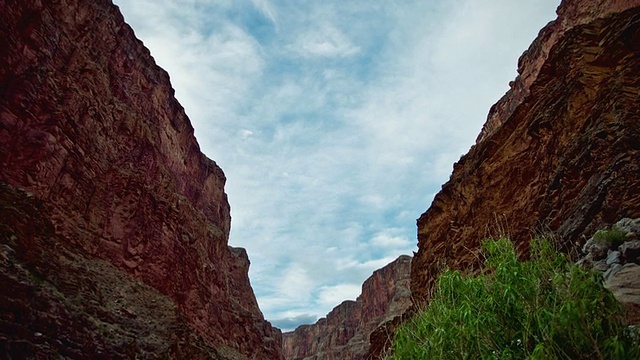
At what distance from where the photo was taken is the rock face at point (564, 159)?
1088 centimetres

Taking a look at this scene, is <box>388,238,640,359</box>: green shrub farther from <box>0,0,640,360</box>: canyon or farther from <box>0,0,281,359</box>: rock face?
<box>0,0,281,359</box>: rock face

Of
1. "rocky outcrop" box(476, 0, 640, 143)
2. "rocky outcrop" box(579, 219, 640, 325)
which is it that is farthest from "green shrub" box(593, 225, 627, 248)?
"rocky outcrop" box(476, 0, 640, 143)

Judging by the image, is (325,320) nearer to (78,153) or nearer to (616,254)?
(78,153)

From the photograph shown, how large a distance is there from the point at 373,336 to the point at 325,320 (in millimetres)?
131832

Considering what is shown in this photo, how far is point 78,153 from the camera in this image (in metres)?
35.2

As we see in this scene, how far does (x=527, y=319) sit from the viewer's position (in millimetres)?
5141

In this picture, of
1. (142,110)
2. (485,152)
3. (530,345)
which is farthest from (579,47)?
(142,110)

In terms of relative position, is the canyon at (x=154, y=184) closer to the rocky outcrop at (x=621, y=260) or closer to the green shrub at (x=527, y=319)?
the rocky outcrop at (x=621, y=260)

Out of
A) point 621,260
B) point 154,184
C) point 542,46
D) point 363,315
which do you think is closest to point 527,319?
point 621,260

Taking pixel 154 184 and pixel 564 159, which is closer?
pixel 564 159

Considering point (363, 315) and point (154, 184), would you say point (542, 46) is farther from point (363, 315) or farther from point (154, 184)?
point (363, 315)

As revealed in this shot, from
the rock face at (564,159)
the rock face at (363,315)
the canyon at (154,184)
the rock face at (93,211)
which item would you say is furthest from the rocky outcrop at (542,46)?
the rock face at (363,315)

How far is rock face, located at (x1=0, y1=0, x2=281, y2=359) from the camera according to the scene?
1781 cm

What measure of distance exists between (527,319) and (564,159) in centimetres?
1141
